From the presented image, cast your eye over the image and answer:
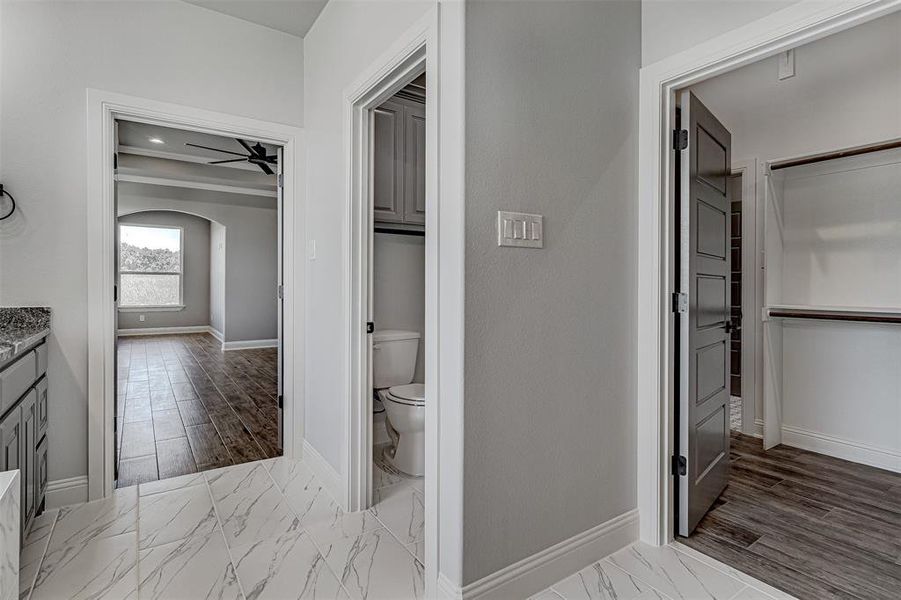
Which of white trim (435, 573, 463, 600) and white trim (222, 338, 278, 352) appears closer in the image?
white trim (435, 573, 463, 600)

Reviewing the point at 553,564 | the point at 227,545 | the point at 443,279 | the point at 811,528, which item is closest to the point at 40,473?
the point at 227,545

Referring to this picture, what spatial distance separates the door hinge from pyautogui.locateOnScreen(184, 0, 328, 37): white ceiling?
2.36 m

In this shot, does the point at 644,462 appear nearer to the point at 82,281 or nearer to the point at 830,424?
the point at 830,424

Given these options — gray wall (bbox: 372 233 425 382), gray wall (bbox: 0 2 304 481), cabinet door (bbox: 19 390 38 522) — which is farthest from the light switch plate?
gray wall (bbox: 0 2 304 481)

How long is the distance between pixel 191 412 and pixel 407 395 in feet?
7.55

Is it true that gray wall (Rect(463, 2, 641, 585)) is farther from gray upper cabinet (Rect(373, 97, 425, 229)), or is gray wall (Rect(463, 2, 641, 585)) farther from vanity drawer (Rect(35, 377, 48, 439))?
vanity drawer (Rect(35, 377, 48, 439))

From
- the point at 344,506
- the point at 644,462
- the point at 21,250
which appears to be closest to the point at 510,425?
the point at 644,462

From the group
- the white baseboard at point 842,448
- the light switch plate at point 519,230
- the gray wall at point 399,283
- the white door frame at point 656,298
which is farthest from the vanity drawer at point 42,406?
the white baseboard at point 842,448

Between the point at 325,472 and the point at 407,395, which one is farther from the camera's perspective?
the point at 407,395

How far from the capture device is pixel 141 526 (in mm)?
2133

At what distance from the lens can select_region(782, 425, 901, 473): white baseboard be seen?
9.50 feet

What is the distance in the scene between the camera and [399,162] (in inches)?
118

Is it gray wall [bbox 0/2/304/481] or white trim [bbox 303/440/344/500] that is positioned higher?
gray wall [bbox 0/2/304/481]

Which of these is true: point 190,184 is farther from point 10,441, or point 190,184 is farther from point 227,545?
point 227,545
